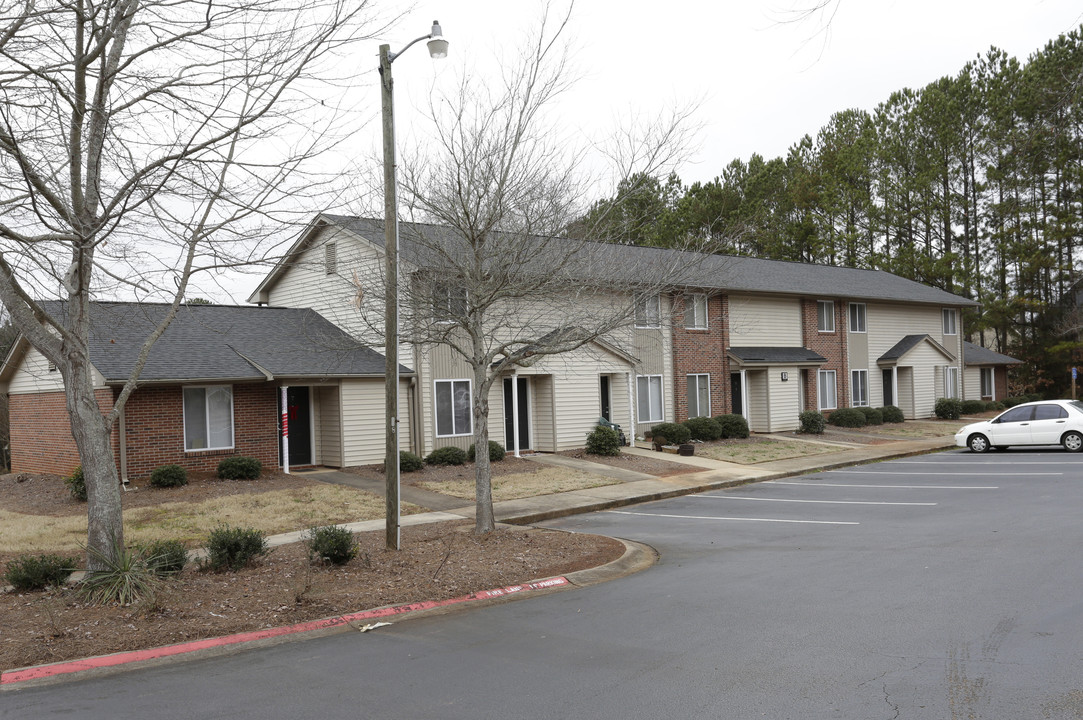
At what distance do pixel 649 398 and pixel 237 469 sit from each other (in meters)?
14.0

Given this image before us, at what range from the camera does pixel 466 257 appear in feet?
42.4

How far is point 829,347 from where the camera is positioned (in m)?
35.3

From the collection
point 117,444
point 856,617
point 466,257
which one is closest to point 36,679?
point 856,617

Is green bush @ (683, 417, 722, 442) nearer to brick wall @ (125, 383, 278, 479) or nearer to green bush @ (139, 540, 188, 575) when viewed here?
brick wall @ (125, 383, 278, 479)

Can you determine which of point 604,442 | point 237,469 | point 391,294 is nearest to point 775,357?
point 604,442

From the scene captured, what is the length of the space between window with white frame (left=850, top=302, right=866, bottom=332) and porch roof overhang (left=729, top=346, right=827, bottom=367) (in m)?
3.78

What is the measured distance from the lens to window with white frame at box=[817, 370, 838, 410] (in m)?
34.7

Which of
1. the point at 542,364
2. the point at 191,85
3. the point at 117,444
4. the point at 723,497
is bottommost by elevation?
the point at 723,497

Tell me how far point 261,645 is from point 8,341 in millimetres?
24967

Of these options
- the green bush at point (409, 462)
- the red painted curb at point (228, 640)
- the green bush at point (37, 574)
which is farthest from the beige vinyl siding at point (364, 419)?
the red painted curb at point (228, 640)

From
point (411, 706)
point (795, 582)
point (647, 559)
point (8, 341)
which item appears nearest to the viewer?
point (411, 706)

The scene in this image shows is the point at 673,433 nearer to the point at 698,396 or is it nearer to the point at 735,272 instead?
the point at 698,396

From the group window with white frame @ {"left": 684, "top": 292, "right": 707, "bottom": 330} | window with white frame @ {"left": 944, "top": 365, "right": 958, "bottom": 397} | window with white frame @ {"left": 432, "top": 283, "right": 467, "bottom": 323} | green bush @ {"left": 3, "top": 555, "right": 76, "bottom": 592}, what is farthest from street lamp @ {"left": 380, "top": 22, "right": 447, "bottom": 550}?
window with white frame @ {"left": 944, "top": 365, "right": 958, "bottom": 397}

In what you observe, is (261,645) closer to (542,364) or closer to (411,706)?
(411,706)
